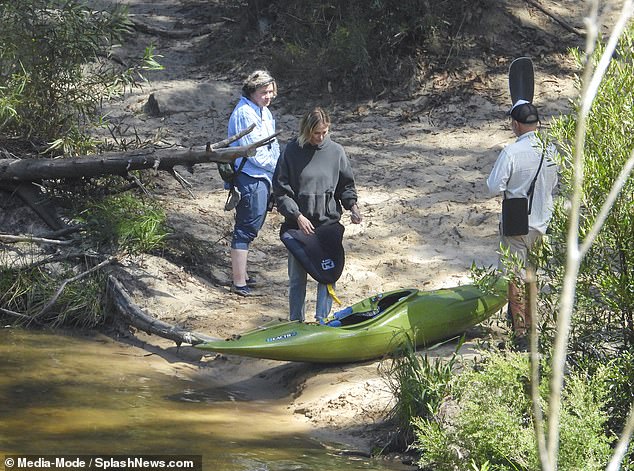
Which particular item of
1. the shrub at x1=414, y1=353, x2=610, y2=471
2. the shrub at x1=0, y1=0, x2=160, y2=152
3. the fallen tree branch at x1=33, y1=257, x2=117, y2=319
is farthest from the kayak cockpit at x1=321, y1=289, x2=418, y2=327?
the shrub at x1=0, y1=0, x2=160, y2=152

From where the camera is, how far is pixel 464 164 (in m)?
11.0

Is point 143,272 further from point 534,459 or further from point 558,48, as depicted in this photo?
point 558,48

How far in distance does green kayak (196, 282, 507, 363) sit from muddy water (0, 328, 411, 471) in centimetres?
43

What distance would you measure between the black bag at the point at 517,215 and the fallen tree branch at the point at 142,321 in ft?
8.44

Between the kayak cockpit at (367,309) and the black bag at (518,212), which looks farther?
the kayak cockpit at (367,309)

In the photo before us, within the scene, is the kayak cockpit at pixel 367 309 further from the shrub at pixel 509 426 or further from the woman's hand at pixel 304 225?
the shrub at pixel 509 426

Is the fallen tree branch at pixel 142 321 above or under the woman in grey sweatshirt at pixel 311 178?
under

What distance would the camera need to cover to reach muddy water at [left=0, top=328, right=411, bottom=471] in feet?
18.7

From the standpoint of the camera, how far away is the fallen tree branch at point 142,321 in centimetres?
762

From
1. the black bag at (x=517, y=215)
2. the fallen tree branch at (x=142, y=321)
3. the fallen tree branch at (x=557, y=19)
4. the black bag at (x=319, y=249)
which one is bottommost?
the fallen tree branch at (x=142, y=321)

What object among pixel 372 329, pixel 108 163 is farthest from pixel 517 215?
pixel 108 163

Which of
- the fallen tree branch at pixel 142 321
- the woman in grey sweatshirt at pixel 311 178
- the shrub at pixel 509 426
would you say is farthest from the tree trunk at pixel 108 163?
the shrub at pixel 509 426

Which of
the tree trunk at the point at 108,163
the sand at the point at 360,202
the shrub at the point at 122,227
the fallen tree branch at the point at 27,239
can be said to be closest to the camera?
the sand at the point at 360,202

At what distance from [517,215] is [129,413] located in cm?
295
